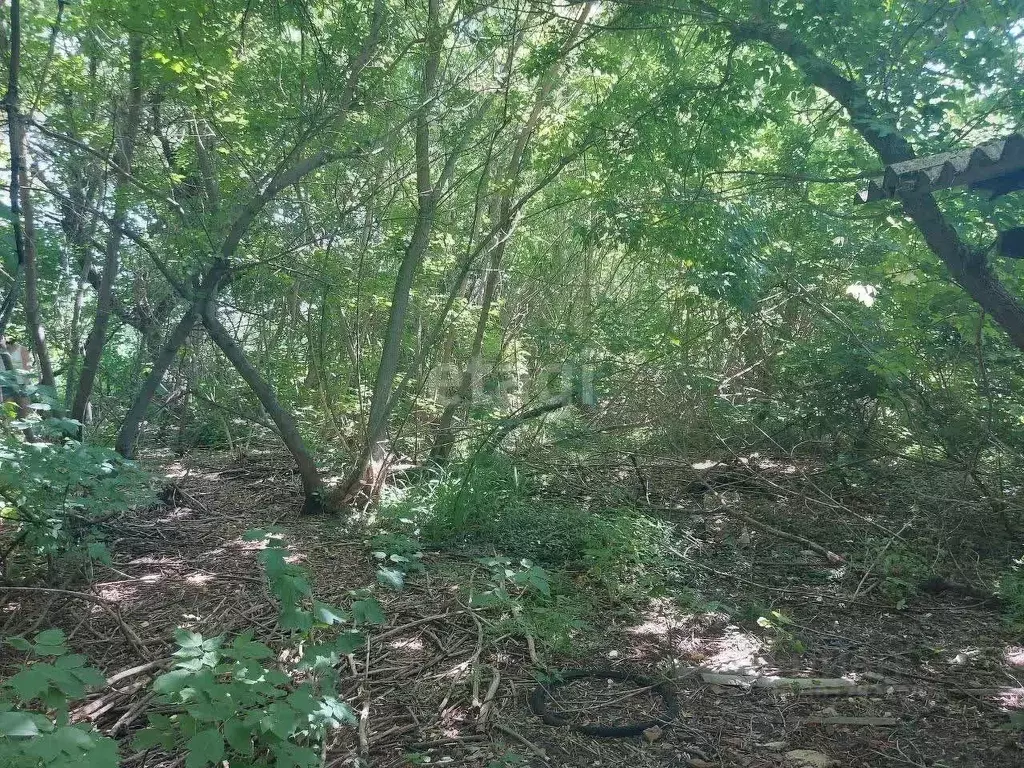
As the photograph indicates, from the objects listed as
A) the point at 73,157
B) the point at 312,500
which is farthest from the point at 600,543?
the point at 73,157

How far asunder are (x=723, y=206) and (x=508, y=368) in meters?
3.66

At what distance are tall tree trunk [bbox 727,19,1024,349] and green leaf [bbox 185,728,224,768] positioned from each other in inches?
181

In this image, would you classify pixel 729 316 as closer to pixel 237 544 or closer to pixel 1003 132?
pixel 1003 132

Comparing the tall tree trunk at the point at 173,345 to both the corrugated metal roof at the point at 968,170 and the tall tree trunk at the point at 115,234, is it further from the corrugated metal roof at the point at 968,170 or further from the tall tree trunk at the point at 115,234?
the corrugated metal roof at the point at 968,170

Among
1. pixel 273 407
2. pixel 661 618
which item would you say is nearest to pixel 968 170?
pixel 661 618

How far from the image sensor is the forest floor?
324 centimetres

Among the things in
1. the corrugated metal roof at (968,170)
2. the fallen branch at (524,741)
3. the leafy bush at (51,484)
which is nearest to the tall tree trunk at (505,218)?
the corrugated metal roof at (968,170)

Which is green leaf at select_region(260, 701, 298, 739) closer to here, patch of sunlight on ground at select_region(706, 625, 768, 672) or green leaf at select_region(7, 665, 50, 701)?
green leaf at select_region(7, 665, 50, 701)

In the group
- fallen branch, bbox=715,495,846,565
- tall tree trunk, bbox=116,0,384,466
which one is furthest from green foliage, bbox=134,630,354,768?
fallen branch, bbox=715,495,846,565

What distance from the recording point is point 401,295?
6.47 meters

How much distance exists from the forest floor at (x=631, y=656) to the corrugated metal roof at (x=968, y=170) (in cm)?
257

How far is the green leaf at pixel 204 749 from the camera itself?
2227 millimetres

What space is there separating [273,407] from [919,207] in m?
4.84

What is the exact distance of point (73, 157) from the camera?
6215 mm
